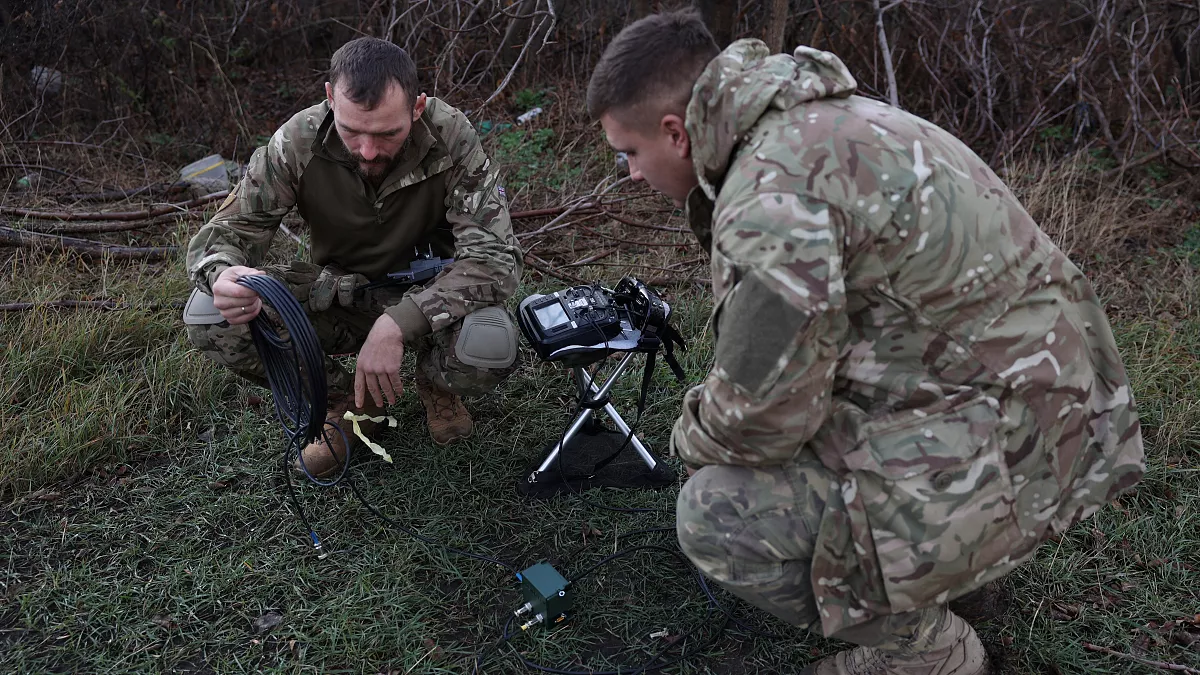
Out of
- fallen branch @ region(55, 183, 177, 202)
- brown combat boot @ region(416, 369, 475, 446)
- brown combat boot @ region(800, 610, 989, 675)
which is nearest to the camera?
brown combat boot @ region(800, 610, 989, 675)

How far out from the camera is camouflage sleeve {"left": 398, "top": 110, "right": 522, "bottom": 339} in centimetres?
319

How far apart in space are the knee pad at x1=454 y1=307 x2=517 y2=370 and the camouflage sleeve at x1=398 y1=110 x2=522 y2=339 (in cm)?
4

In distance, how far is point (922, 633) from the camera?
2.23 meters

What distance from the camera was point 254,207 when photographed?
3283 millimetres

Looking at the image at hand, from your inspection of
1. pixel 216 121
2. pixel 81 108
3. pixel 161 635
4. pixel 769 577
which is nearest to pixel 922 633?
pixel 769 577

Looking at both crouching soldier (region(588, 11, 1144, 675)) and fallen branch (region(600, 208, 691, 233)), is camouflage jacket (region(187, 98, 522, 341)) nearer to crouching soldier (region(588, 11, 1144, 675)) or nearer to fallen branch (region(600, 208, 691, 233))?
crouching soldier (region(588, 11, 1144, 675))

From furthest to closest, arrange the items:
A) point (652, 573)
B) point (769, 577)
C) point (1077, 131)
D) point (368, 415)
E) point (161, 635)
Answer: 1. point (1077, 131)
2. point (368, 415)
3. point (652, 573)
4. point (161, 635)
5. point (769, 577)

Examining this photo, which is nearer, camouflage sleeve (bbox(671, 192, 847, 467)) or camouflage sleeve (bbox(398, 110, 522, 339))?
camouflage sleeve (bbox(671, 192, 847, 467))

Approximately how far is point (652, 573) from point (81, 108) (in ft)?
20.7

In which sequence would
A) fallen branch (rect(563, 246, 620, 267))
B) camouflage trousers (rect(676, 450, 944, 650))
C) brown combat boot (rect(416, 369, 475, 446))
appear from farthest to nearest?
fallen branch (rect(563, 246, 620, 267)), brown combat boot (rect(416, 369, 475, 446)), camouflage trousers (rect(676, 450, 944, 650))

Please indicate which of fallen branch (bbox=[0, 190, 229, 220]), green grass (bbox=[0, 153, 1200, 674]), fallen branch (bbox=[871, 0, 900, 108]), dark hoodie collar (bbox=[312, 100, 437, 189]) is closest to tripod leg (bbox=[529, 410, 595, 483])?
green grass (bbox=[0, 153, 1200, 674])

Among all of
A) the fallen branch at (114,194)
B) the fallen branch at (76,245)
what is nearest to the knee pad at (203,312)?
the fallen branch at (76,245)

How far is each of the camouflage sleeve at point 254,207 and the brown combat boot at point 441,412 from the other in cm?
77

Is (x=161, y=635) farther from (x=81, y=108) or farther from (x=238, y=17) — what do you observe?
(x=238, y=17)
